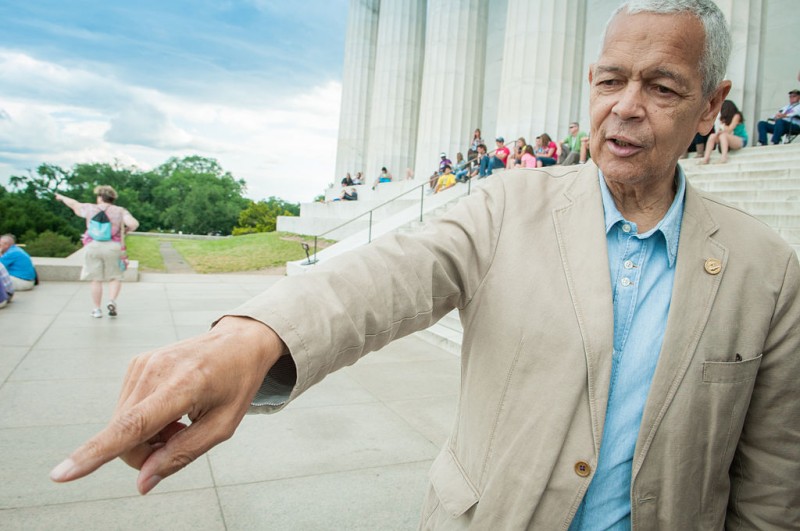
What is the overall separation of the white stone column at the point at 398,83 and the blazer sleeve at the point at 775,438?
26.2m

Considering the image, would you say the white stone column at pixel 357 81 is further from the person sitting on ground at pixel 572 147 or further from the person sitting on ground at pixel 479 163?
the person sitting on ground at pixel 572 147

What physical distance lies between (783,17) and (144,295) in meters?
19.2

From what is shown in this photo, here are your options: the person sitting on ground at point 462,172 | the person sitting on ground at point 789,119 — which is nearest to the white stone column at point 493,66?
the person sitting on ground at point 462,172

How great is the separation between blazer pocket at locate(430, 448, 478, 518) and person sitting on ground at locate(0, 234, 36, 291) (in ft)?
38.4

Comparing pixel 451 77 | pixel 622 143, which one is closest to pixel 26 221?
pixel 451 77

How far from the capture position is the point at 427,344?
7684 millimetres

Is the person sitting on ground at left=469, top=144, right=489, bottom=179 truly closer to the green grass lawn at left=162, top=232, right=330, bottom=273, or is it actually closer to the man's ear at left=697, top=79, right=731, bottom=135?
the green grass lawn at left=162, top=232, right=330, bottom=273

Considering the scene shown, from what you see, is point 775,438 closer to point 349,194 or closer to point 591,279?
point 591,279

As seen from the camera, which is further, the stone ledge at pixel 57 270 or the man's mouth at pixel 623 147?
the stone ledge at pixel 57 270

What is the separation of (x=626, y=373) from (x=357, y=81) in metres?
32.1

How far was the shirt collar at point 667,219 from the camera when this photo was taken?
1426 millimetres

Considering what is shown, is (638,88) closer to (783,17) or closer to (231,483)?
(231,483)

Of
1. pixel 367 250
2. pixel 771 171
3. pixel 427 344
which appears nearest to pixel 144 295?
pixel 427 344

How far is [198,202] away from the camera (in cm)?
7388
